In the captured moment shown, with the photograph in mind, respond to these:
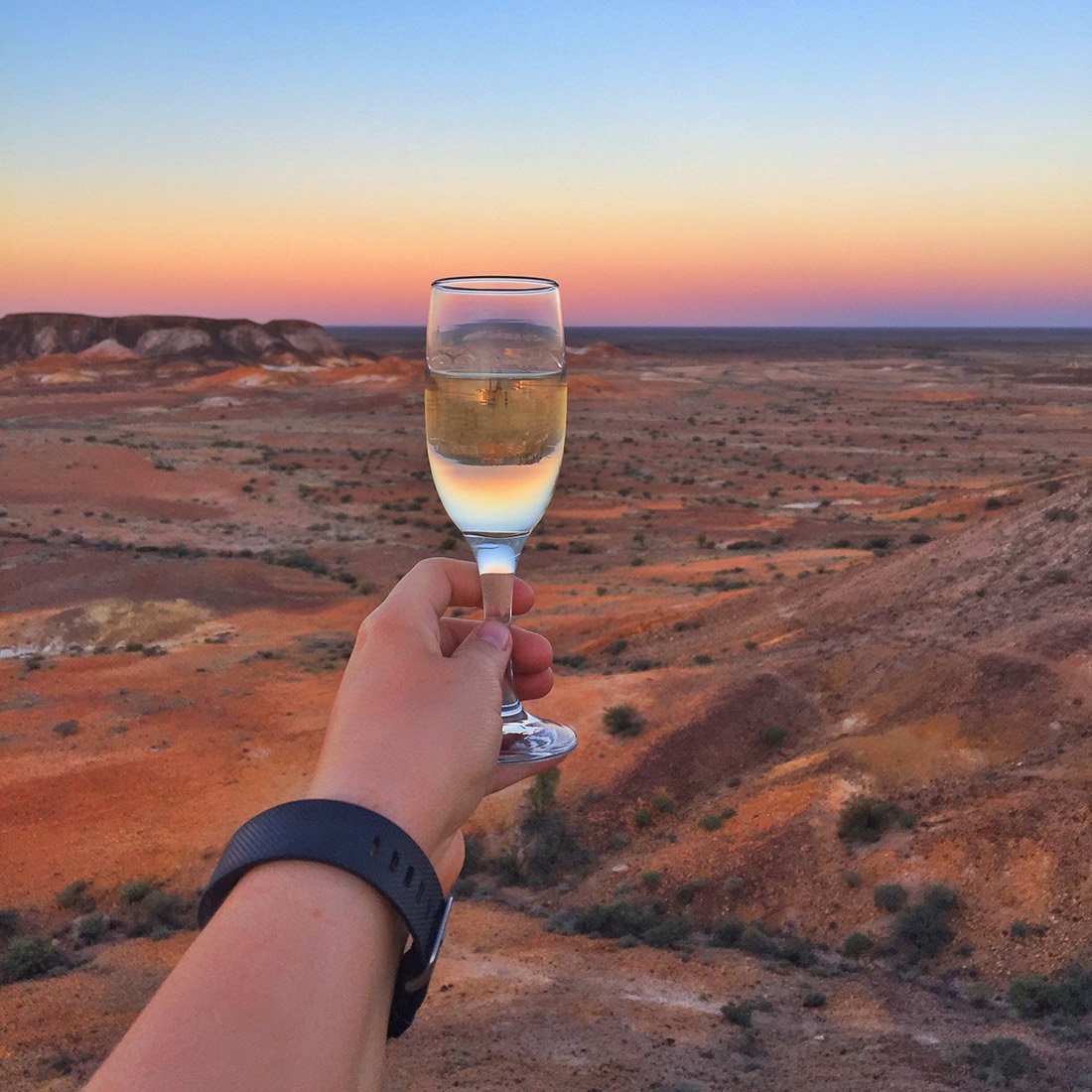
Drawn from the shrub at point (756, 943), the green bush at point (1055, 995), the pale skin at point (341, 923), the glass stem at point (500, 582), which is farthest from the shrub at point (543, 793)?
the pale skin at point (341, 923)

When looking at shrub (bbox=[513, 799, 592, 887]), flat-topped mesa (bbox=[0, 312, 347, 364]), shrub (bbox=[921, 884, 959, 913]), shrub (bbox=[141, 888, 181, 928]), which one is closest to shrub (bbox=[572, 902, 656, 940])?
shrub (bbox=[513, 799, 592, 887])

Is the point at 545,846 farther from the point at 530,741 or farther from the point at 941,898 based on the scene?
the point at 530,741

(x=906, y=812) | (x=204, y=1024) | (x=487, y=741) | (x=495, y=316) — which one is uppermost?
(x=495, y=316)

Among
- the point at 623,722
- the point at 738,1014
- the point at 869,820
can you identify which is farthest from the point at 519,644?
the point at 623,722

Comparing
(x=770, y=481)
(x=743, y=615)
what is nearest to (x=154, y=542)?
(x=743, y=615)

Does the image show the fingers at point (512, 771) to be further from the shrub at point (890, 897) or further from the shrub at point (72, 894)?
the shrub at point (72, 894)

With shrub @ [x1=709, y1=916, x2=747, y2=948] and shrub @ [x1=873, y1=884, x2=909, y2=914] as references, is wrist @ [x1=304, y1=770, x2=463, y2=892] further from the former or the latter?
shrub @ [x1=873, y1=884, x2=909, y2=914]

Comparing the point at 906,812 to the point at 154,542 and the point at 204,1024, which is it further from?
the point at 154,542
